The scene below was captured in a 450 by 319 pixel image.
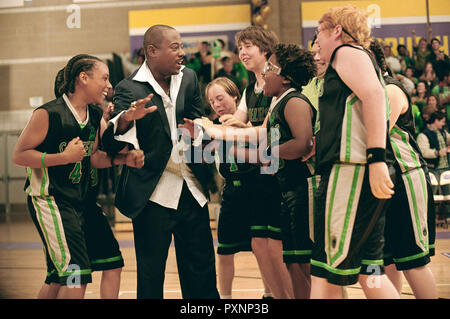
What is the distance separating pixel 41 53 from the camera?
32.5 ft

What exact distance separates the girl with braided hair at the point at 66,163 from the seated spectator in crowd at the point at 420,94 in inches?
147

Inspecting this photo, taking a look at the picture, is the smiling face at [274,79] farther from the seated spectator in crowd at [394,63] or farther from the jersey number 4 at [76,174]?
the seated spectator in crowd at [394,63]

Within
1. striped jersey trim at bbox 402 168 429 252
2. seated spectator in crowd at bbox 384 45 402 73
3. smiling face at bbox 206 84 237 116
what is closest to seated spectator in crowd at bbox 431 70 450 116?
seated spectator in crowd at bbox 384 45 402 73

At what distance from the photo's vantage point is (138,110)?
2.50 m

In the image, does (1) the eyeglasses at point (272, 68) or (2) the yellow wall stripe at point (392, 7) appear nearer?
(1) the eyeglasses at point (272, 68)

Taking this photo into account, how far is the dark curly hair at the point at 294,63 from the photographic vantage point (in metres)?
2.94

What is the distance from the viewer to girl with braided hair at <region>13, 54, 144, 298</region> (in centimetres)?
279

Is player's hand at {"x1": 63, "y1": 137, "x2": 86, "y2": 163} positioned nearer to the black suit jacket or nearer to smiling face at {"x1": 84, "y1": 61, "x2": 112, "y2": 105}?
the black suit jacket

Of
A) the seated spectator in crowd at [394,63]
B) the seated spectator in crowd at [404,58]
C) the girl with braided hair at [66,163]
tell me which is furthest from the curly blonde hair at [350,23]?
the seated spectator in crowd at [394,63]

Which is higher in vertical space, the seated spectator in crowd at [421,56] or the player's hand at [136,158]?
the seated spectator in crowd at [421,56]

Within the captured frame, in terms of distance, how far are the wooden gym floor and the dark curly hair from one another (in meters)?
1.76

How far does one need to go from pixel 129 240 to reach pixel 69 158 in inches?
183

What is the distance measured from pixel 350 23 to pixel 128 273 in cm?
352

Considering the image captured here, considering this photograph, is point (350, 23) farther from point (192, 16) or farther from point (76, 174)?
point (192, 16)
